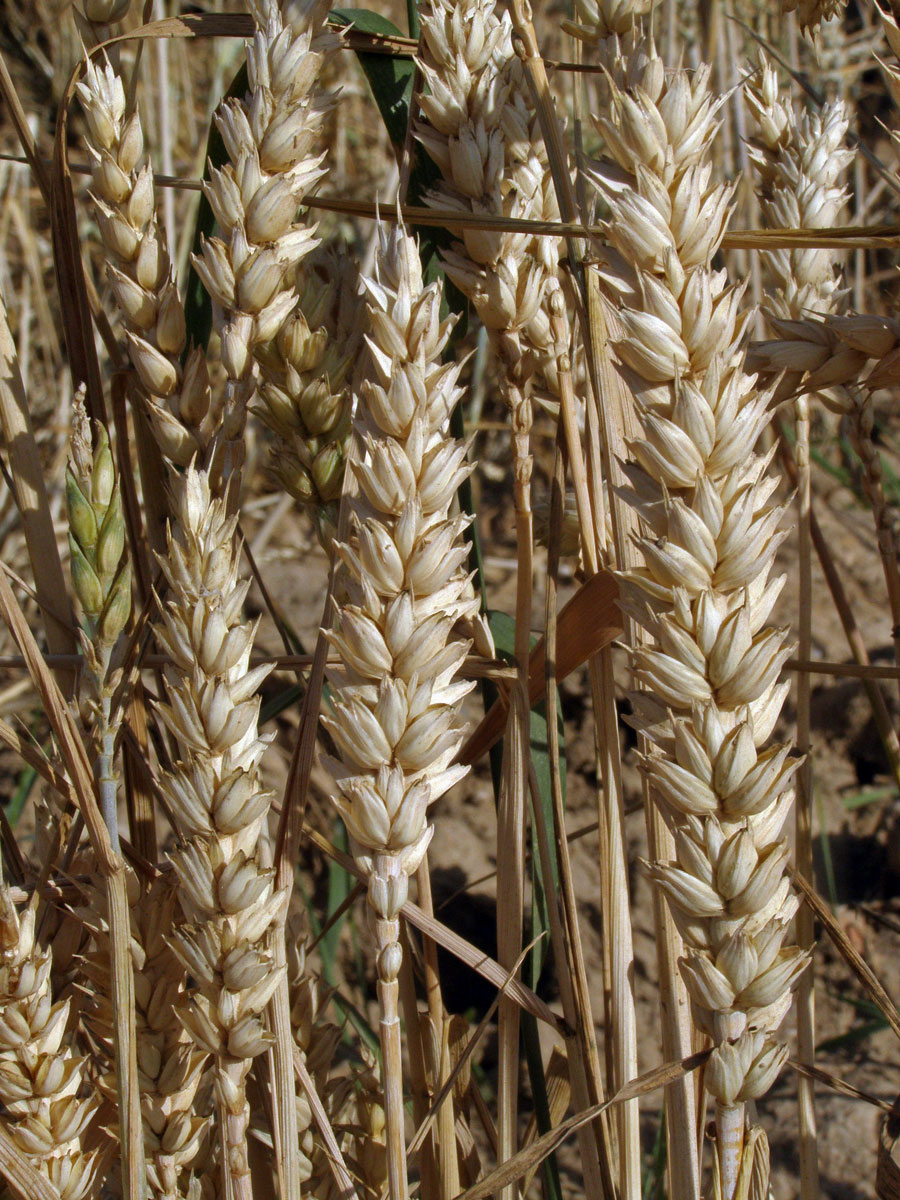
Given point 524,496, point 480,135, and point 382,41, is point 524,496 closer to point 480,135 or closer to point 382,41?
point 480,135

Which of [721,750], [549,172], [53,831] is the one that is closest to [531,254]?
[549,172]

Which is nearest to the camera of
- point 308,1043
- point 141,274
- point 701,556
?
point 701,556

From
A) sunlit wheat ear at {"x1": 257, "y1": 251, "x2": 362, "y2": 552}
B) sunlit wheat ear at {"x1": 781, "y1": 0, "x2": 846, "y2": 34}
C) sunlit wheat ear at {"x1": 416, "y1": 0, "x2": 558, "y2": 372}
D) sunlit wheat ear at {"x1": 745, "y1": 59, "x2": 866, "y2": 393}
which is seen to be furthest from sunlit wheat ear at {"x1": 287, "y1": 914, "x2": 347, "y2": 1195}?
sunlit wheat ear at {"x1": 781, "y1": 0, "x2": 846, "y2": 34}

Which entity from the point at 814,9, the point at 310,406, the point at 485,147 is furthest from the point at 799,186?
the point at 310,406

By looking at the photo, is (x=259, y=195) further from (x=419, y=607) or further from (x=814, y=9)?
(x=814, y=9)

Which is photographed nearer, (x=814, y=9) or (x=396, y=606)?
(x=396, y=606)

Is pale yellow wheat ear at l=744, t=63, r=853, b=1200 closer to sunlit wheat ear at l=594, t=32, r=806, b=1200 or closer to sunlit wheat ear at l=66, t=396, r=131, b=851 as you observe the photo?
sunlit wheat ear at l=594, t=32, r=806, b=1200
